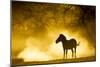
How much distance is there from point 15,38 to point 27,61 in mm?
313

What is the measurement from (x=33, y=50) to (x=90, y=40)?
2.61ft

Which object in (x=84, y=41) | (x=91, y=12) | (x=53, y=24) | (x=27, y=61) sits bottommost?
(x=27, y=61)

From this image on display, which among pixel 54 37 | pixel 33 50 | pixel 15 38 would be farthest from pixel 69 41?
pixel 15 38

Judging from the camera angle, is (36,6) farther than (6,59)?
Yes

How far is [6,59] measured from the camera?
2.38m

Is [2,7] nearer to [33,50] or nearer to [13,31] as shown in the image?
[13,31]

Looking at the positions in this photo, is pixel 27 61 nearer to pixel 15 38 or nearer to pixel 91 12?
pixel 15 38

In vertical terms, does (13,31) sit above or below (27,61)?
above

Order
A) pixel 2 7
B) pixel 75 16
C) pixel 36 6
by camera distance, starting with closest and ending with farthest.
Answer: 1. pixel 2 7
2. pixel 36 6
3. pixel 75 16

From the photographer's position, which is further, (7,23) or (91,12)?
(91,12)

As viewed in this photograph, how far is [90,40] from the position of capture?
2785mm

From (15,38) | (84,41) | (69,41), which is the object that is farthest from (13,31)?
(84,41)

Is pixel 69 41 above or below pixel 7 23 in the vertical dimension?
below

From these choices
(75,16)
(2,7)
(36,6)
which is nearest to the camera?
(2,7)
